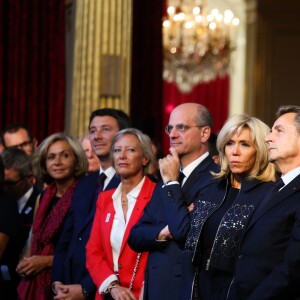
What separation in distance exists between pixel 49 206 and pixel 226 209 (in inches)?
73.4

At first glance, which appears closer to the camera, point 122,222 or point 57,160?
point 122,222

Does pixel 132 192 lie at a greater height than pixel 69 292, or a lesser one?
greater

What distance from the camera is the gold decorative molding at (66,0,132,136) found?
30.0 ft

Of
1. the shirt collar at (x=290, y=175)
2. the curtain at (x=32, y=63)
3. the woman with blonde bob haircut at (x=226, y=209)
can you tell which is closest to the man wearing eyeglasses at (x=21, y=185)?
the woman with blonde bob haircut at (x=226, y=209)

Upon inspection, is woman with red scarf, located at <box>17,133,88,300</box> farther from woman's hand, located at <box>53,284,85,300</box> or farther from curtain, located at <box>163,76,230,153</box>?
curtain, located at <box>163,76,230,153</box>

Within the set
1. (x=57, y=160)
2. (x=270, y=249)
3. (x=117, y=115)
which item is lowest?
(x=270, y=249)

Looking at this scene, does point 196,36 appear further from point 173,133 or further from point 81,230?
point 173,133

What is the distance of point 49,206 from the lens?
5914 mm

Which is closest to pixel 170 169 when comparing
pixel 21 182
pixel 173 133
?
pixel 173 133

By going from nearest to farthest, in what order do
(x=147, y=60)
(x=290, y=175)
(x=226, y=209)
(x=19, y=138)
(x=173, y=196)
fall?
(x=290, y=175) → (x=226, y=209) → (x=173, y=196) → (x=19, y=138) → (x=147, y=60)

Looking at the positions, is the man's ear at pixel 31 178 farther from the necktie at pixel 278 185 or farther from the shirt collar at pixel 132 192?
the necktie at pixel 278 185

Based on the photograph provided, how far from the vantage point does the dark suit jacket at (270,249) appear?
146 inches

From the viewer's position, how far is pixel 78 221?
558 centimetres

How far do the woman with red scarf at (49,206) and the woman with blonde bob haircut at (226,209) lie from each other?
1451 mm
